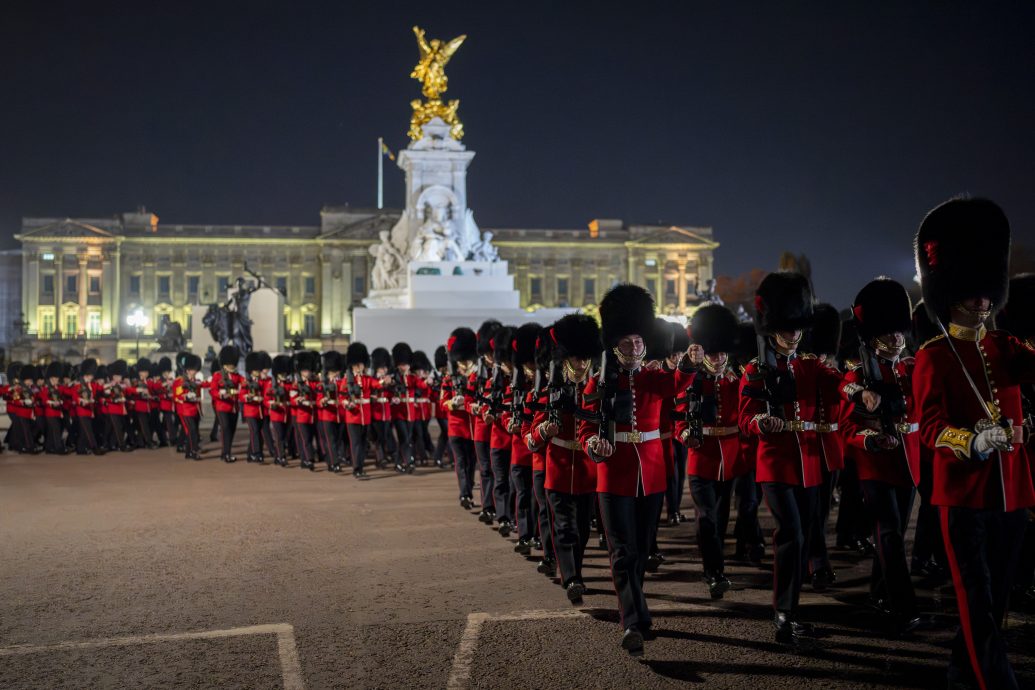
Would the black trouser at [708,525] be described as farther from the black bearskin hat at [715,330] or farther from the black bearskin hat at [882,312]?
the black bearskin hat at [882,312]

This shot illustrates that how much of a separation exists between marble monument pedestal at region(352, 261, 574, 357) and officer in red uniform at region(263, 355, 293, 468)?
25.0 feet

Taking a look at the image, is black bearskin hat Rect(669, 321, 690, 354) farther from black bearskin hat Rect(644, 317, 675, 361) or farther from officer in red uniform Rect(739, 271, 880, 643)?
officer in red uniform Rect(739, 271, 880, 643)

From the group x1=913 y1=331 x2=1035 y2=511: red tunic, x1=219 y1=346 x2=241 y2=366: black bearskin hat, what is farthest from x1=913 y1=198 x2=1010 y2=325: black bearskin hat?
x1=219 y1=346 x2=241 y2=366: black bearskin hat

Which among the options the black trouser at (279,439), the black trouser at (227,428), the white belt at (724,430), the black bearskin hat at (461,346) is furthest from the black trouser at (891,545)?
the black trouser at (227,428)

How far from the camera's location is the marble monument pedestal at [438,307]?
76.2 feet

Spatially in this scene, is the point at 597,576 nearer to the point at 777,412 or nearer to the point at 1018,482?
the point at 777,412

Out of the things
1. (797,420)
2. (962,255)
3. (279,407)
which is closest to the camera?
(962,255)

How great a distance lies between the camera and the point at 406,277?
90.9ft

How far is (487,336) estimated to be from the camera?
10500 mm

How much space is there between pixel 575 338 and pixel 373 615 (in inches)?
87.2

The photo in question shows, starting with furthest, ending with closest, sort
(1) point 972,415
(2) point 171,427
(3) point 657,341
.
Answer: (2) point 171,427 → (3) point 657,341 → (1) point 972,415

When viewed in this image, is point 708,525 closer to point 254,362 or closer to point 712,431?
point 712,431

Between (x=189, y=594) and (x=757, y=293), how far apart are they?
429cm

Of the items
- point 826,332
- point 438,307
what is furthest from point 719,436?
point 438,307
